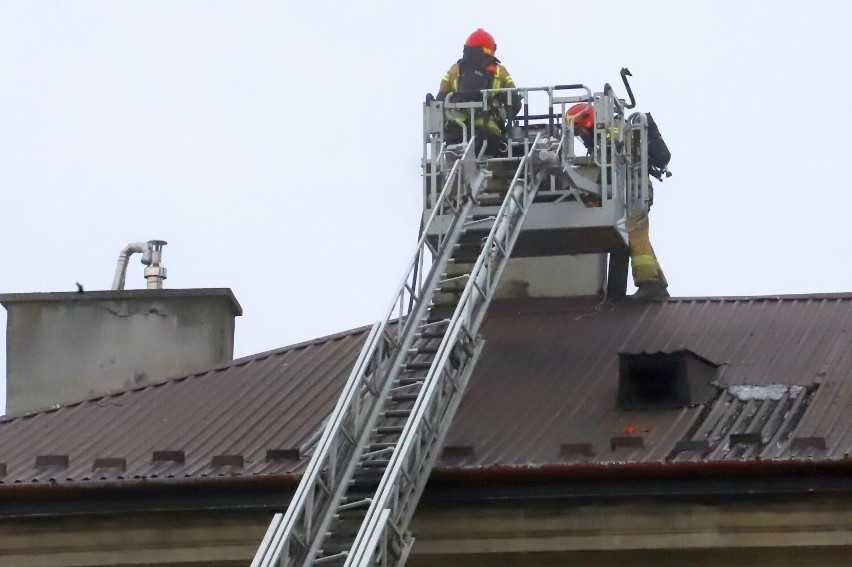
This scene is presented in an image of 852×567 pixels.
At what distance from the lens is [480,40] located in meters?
21.4

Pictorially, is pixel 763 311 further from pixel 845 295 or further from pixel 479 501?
pixel 479 501

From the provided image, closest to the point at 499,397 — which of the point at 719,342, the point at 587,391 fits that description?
the point at 587,391

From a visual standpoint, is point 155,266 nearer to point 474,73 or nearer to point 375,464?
point 474,73

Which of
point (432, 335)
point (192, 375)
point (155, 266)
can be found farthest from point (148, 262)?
point (432, 335)

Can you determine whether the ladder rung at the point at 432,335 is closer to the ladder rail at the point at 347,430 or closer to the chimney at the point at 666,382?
the ladder rail at the point at 347,430

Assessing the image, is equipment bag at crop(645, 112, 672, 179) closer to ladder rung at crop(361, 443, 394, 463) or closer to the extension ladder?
the extension ladder

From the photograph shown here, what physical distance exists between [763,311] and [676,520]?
3.95 m

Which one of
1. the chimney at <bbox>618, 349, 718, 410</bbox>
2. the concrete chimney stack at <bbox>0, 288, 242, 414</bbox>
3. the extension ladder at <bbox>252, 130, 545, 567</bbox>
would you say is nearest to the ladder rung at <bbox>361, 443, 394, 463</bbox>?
the extension ladder at <bbox>252, 130, 545, 567</bbox>

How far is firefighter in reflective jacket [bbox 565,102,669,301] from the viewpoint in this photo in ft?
68.1

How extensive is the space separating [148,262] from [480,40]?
467 cm

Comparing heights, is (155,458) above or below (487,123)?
below

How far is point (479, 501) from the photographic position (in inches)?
666

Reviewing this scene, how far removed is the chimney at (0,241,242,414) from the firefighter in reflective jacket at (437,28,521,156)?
9.81ft

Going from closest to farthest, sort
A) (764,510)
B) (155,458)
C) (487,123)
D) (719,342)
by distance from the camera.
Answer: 1. (764,510)
2. (155,458)
3. (719,342)
4. (487,123)
